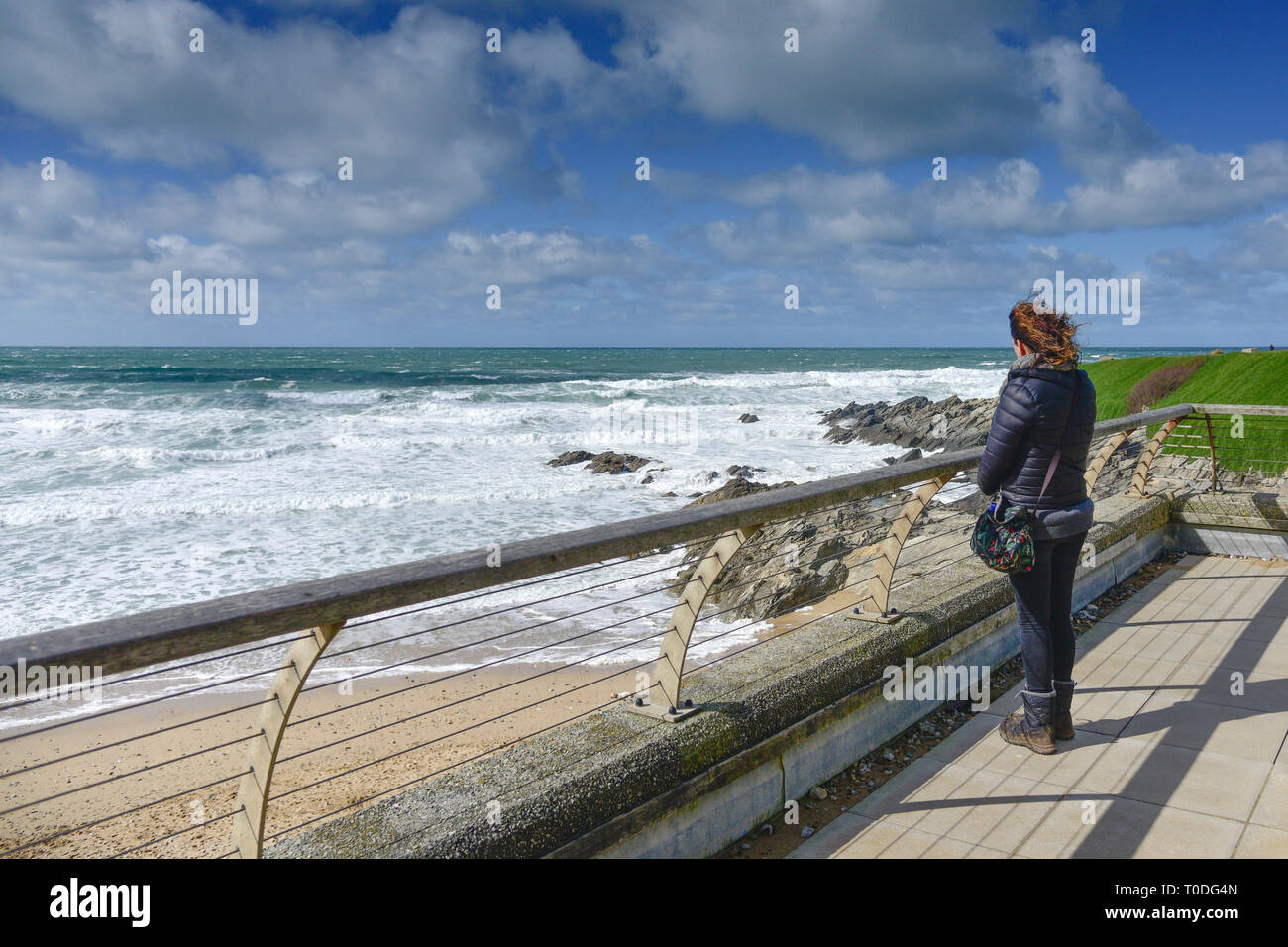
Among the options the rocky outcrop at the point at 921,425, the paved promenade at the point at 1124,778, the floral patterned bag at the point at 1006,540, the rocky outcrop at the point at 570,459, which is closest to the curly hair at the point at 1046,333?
the floral patterned bag at the point at 1006,540

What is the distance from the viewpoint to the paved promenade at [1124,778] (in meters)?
3.00

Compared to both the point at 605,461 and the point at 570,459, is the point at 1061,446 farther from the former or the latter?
the point at 570,459

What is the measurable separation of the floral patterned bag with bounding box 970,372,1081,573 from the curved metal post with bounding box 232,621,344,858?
2554mm

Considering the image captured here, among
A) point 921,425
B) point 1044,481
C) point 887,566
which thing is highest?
point 1044,481

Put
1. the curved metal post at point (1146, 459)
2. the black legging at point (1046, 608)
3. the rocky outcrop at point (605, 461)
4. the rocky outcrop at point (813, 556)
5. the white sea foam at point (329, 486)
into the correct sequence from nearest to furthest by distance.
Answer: the black legging at point (1046, 608) → the curved metal post at point (1146, 459) → the rocky outcrop at point (813, 556) → the white sea foam at point (329, 486) → the rocky outcrop at point (605, 461)

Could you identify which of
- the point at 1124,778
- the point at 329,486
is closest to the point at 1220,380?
the point at 1124,778

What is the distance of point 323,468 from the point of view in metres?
23.8

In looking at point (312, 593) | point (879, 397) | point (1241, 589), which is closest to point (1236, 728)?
point (1241, 589)

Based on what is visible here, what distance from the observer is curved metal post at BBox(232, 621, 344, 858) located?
79.4 inches

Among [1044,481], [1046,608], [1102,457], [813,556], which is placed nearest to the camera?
[1044,481]

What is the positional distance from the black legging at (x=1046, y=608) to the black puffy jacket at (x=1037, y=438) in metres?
0.22

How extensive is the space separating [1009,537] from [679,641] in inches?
59.3

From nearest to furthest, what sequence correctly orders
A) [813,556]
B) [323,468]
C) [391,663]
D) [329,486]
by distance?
[391,663]
[813,556]
[329,486]
[323,468]

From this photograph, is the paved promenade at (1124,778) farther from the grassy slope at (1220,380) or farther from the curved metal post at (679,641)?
the grassy slope at (1220,380)
